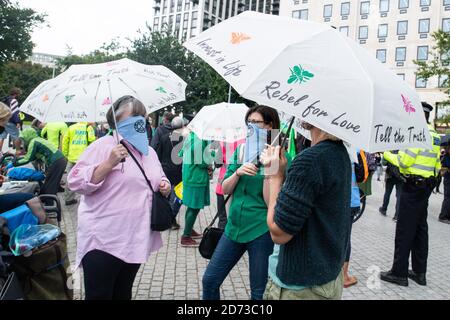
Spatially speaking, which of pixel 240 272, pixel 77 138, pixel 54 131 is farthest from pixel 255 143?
pixel 54 131

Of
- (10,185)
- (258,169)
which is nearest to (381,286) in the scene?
(258,169)

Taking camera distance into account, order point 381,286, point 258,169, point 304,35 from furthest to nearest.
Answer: point 381,286
point 258,169
point 304,35

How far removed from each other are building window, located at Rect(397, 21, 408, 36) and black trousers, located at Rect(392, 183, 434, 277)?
5485 centimetres

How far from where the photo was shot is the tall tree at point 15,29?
111 ft

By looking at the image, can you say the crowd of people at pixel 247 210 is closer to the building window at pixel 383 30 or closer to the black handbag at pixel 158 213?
the black handbag at pixel 158 213

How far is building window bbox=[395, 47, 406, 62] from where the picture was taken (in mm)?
51625

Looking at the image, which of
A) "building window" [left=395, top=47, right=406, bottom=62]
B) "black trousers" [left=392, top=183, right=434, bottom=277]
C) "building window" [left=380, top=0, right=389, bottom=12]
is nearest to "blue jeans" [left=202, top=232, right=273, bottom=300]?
"black trousers" [left=392, top=183, right=434, bottom=277]

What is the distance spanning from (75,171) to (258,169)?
49.3 inches

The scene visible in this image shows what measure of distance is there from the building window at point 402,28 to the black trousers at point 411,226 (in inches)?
2159

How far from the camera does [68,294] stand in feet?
11.0

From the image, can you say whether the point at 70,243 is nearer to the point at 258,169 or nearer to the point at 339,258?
the point at 258,169

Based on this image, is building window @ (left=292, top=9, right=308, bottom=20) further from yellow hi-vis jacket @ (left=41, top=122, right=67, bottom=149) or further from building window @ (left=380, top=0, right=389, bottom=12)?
yellow hi-vis jacket @ (left=41, top=122, right=67, bottom=149)

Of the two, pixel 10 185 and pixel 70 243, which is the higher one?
pixel 10 185

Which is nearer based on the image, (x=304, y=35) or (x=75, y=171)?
(x=304, y=35)
